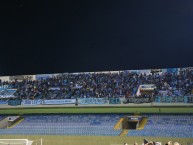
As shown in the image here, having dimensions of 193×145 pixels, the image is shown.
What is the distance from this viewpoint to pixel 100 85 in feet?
38.3

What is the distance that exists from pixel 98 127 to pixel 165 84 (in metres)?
2.53

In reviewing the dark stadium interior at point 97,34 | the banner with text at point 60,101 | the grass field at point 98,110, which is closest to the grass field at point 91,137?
the grass field at point 98,110

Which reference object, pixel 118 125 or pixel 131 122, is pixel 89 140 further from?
pixel 131 122

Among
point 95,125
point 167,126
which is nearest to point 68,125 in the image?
point 95,125

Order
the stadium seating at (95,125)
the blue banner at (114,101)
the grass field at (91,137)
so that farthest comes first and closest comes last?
the blue banner at (114,101) → the stadium seating at (95,125) → the grass field at (91,137)

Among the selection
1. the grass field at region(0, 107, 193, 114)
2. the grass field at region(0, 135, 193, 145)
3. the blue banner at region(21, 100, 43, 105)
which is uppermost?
the blue banner at region(21, 100, 43, 105)

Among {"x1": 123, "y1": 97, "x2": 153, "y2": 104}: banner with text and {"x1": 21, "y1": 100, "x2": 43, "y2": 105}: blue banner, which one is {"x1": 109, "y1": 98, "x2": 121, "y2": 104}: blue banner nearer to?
{"x1": 123, "y1": 97, "x2": 153, "y2": 104}: banner with text

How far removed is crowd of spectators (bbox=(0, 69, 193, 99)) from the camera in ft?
35.6

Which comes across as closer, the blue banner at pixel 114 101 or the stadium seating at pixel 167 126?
the stadium seating at pixel 167 126

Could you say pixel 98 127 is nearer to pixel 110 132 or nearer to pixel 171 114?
pixel 110 132

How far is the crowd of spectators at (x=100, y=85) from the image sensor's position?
10844 millimetres

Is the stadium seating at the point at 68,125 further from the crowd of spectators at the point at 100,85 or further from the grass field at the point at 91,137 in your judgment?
the crowd of spectators at the point at 100,85

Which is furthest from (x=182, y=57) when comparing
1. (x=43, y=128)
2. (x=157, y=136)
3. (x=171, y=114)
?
(x=43, y=128)

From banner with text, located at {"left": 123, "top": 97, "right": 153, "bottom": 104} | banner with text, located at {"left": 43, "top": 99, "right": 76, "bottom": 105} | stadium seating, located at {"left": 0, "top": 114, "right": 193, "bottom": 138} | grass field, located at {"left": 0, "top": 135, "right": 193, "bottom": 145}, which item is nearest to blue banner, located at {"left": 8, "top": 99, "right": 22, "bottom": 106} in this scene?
stadium seating, located at {"left": 0, "top": 114, "right": 193, "bottom": 138}
